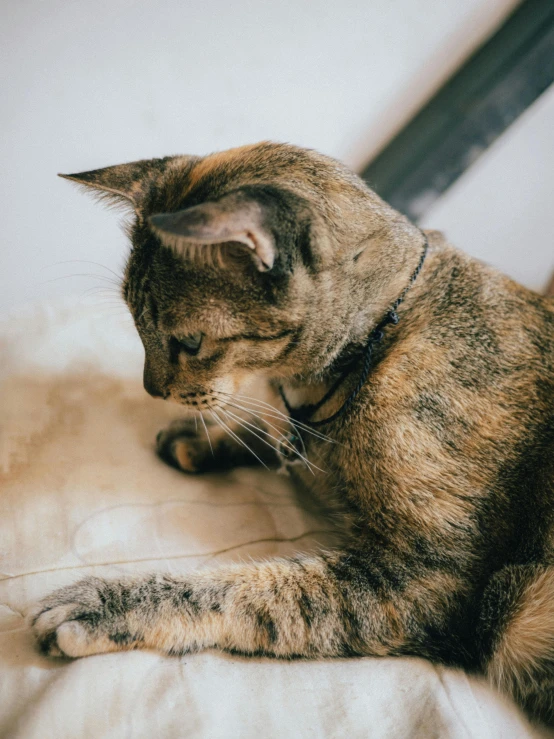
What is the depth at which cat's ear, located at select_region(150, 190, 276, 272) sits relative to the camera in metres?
0.65

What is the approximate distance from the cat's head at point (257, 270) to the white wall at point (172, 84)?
1.62 feet

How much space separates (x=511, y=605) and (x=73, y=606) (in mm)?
714

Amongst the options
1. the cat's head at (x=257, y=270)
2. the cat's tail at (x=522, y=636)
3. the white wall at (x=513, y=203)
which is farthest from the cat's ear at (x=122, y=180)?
the white wall at (x=513, y=203)

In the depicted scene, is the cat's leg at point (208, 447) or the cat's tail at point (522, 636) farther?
the cat's leg at point (208, 447)

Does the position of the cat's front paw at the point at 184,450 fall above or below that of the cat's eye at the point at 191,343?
below

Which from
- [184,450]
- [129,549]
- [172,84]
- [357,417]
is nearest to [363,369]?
[357,417]

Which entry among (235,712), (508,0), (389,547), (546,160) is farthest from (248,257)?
(546,160)

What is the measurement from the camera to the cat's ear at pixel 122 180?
0.95 m

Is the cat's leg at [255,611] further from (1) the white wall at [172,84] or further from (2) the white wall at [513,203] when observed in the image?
(2) the white wall at [513,203]

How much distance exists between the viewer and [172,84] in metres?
1.40

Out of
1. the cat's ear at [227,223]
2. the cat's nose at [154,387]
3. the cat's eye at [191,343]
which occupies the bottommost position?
the cat's nose at [154,387]

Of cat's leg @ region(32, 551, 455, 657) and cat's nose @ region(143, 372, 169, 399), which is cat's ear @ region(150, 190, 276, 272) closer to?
cat's nose @ region(143, 372, 169, 399)

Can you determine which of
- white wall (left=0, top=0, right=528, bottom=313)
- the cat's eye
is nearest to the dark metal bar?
white wall (left=0, top=0, right=528, bottom=313)

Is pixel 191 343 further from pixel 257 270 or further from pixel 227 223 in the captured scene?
pixel 227 223
